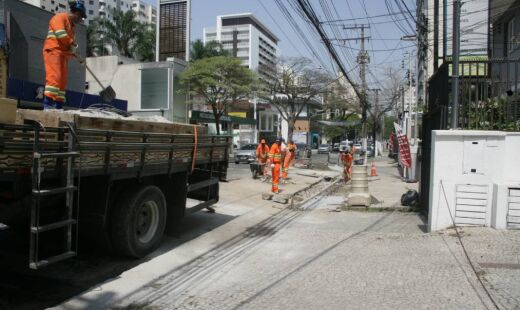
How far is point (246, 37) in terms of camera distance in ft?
400

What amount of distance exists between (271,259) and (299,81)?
1461 inches

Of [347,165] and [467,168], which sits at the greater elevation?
[467,168]

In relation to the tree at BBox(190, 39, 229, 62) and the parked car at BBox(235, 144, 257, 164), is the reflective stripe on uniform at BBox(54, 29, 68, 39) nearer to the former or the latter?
the parked car at BBox(235, 144, 257, 164)

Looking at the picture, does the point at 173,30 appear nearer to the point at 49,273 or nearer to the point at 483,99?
the point at 483,99

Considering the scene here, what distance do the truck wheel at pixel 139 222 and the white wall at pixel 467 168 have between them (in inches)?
178

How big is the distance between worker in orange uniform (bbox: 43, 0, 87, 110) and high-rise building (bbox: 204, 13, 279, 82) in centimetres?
9281

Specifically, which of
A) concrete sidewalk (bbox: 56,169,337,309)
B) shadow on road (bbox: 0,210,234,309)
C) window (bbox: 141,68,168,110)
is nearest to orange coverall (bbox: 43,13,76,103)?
shadow on road (bbox: 0,210,234,309)

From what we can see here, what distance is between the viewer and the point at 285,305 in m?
4.97

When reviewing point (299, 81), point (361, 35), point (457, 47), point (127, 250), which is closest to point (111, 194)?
point (127, 250)

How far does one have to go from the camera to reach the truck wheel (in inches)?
247

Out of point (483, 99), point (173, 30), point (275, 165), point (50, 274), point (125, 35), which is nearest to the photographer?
point (50, 274)

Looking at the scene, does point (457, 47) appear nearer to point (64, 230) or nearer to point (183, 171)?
point (183, 171)

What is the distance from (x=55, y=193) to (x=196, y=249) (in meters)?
3.12

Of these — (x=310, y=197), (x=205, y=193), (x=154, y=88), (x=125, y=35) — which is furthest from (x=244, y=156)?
(x=205, y=193)
